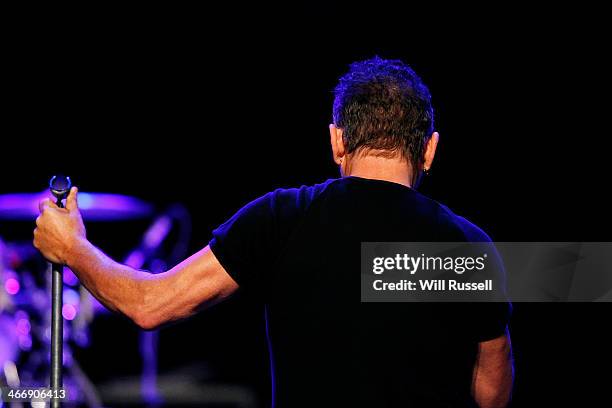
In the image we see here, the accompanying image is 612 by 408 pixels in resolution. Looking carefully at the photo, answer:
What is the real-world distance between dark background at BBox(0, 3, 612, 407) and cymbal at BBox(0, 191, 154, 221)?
779 millimetres

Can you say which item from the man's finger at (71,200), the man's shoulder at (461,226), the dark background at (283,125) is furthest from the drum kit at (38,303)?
the man's shoulder at (461,226)

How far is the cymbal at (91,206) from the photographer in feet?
13.5

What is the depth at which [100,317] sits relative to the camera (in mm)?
5602

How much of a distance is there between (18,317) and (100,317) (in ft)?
3.77

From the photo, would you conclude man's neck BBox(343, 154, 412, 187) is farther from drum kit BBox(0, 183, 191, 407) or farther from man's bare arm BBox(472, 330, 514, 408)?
drum kit BBox(0, 183, 191, 407)

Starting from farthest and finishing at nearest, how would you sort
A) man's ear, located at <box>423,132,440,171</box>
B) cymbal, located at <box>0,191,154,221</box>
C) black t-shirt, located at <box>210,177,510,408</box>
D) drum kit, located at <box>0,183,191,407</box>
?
drum kit, located at <box>0,183,191,407</box>
cymbal, located at <box>0,191,154,221</box>
man's ear, located at <box>423,132,440,171</box>
black t-shirt, located at <box>210,177,510,408</box>

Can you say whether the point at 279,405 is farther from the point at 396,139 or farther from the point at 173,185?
the point at 173,185

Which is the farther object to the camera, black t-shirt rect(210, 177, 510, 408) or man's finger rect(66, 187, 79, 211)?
man's finger rect(66, 187, 79, 211)

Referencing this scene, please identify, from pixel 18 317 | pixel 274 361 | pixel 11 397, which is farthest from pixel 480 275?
pixel 18 317

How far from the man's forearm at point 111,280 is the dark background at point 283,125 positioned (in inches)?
116

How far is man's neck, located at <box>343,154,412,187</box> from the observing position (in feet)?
5.59

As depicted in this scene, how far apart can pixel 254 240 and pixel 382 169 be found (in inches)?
13.1

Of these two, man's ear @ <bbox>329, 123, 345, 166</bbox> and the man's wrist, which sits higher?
man's ear @ <bbox>329, 123, 345, 166</bbox>

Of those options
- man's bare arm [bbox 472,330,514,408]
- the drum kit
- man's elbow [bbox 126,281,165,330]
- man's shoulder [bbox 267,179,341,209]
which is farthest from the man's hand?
the drum kit
